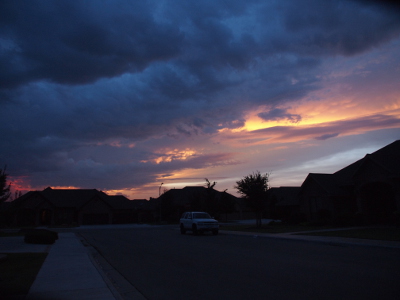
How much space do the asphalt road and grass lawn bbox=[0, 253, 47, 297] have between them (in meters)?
2.66

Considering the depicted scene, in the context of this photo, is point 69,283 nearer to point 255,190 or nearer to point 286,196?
point 255,190

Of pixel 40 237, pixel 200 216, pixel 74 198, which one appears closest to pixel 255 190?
pixel 200 216

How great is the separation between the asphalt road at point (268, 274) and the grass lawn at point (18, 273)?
2662 mm

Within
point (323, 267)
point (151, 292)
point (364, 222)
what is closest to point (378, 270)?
point (323, 267)

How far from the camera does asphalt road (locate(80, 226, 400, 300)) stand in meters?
7.53

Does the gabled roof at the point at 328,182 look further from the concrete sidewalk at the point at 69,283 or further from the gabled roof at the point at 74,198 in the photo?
the gabled roof at the point at 74,198

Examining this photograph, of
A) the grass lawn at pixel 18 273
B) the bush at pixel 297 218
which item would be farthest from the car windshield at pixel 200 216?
the grass lawn at pixel 18 273

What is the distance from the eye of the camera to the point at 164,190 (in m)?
68.6

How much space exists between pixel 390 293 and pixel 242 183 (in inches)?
1027

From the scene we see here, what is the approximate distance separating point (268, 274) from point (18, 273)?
7650mm

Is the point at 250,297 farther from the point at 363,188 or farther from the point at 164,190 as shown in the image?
the point at 164,190

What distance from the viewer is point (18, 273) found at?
34.5 ft

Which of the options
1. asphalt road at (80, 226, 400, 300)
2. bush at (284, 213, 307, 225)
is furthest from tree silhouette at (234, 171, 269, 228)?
asphalt road at (80, 226, 400, 300)

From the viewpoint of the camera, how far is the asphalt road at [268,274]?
24.7 ft
